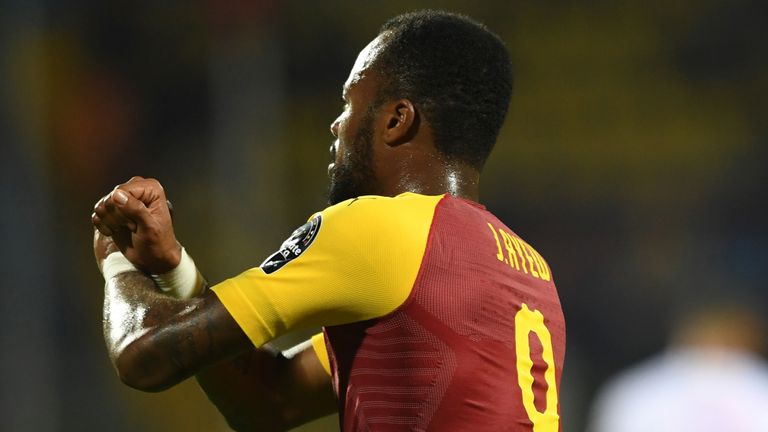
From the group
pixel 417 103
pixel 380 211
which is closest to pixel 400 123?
pixel 417 103

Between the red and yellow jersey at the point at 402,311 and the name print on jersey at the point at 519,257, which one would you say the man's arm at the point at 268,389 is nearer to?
the red and yellow jersey at the point at 402,311

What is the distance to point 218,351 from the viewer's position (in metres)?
2.20

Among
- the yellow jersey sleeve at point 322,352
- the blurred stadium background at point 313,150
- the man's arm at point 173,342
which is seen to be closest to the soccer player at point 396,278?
the man's arm at point 173,342

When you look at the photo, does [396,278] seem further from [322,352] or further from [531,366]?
[322,352]

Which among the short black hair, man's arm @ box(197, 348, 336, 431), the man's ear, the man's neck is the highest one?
the short black hair

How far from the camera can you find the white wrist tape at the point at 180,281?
2.41 meters

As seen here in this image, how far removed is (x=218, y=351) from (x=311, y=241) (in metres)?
0.29

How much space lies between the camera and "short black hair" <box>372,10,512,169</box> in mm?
2604

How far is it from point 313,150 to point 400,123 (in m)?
6.75

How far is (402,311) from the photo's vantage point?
7.35ft

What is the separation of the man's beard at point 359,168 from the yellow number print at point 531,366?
0.47m

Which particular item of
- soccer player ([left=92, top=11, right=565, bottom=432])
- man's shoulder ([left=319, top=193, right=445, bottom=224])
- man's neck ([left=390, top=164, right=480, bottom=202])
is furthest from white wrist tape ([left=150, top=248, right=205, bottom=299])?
man's neck ([left=390, top=164, right=480, bottom=202])

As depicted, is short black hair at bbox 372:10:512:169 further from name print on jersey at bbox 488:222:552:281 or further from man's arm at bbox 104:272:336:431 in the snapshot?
man's arm at bbox 104:272:336:431

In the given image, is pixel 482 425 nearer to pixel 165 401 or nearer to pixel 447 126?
pixel 447 126
